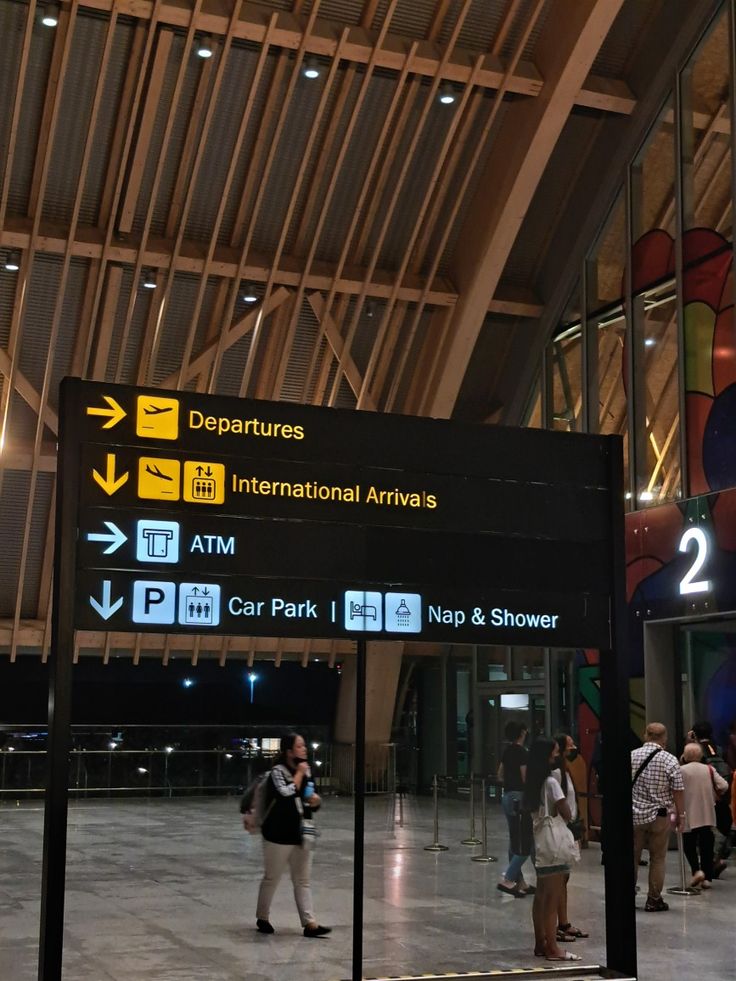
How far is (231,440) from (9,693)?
16.8m

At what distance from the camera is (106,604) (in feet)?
21.7

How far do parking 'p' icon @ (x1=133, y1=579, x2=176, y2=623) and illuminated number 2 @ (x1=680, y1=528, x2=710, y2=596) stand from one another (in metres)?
9.42

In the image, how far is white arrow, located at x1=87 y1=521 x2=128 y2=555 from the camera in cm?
672

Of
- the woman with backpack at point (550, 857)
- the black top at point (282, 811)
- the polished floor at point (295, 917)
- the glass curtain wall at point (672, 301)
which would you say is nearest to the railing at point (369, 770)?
the polished floor at point (295, 917)

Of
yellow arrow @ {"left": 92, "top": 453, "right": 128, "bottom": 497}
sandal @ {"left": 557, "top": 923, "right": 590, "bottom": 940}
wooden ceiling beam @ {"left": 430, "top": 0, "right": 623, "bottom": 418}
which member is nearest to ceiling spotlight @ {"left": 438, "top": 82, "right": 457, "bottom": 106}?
wooden ceiling beam @ {"left": 430, "top": 0, "right": 623, "bottom": 418}

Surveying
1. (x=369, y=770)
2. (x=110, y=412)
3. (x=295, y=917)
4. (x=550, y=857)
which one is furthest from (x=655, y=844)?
(x=369, y=770)

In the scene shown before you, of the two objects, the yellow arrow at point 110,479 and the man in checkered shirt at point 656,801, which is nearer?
the yellow arrow at point 110,479

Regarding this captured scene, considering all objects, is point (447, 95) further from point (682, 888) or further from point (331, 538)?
point (331, 538)

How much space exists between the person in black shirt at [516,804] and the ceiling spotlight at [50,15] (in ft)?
32.5

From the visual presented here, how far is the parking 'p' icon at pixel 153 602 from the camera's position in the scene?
6.68 meters

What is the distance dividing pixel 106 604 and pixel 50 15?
10.6 meters

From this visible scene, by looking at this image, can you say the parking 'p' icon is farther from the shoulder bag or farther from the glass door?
the glass door

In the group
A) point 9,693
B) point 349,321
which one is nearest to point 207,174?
point 349,321

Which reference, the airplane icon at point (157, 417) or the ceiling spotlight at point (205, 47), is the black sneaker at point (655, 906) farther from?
the ceiling spotlight at point (205, 47)
